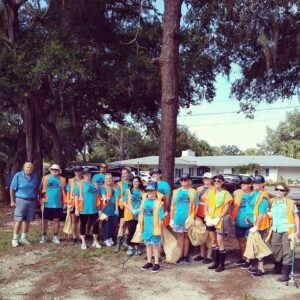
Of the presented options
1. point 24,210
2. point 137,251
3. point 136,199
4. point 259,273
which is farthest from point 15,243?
point 259,273

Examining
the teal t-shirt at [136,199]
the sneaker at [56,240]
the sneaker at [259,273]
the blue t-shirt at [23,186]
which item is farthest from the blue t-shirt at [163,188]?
the blue t-shirt at [23,186]

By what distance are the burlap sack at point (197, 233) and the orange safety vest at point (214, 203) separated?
352 millimetres

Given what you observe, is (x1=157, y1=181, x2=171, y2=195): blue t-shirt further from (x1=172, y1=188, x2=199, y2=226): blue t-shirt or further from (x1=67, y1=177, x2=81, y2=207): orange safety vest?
(x1=67, y1=177, x2=81, y2=207): orange safety vest

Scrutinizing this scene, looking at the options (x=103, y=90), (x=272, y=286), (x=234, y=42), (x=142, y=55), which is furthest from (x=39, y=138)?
(x=272, y=286)

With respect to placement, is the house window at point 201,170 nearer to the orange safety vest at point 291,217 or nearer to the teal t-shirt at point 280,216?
the teal t-shirt at point 280,216

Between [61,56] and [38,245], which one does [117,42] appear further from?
[38,245]

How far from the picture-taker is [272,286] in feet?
21.6

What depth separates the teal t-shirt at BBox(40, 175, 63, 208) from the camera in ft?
30.1

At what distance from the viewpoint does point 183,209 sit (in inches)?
308

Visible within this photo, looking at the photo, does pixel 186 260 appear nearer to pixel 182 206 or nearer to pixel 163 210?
pixel 182 206

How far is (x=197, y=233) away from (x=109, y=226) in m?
2.18

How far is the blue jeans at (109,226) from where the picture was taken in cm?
905

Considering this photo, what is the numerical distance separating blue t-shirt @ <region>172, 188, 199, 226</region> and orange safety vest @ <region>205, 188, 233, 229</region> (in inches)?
11.5

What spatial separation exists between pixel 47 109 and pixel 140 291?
13.4 meters
